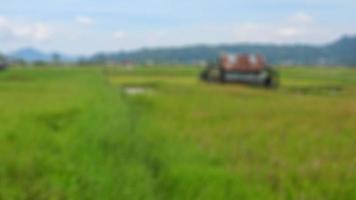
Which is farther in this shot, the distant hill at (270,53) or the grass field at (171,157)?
the distant hill at (270,53)

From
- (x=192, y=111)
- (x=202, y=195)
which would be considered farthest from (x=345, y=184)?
(x=192, y=111)

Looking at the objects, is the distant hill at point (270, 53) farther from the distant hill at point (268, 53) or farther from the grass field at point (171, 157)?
the grass field at point (171, 157)

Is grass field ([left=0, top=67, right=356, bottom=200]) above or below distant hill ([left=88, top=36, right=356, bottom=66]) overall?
above

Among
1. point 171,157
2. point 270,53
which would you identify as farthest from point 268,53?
point 171,157

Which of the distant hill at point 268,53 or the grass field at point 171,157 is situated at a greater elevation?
the grass field at point 171,157

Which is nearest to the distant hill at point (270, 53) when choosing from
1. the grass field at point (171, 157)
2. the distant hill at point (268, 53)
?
the distant hill at point (268, 53)

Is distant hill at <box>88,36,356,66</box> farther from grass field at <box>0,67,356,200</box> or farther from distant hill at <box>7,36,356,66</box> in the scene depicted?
grass field at <box>0,67,356,200</box>

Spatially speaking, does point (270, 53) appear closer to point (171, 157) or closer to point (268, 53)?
point (268, 53)

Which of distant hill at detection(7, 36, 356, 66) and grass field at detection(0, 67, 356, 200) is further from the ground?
grass field at detection(0, 67, 356, 200)

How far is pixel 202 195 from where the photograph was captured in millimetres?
4938

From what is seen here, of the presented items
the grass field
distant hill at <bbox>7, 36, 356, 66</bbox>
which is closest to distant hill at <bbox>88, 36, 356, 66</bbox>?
distant hill at <bbox>7, 36, 356, 66</bbox>

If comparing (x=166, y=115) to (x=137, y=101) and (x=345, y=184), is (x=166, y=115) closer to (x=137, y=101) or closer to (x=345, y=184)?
(x=137, y=101)

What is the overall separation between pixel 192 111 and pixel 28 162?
699cm

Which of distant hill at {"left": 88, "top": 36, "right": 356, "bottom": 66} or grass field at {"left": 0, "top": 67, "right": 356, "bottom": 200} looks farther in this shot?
distant hill at {"left": 88, "top": 36, "right": 356, "bottom": 66}
